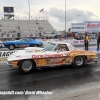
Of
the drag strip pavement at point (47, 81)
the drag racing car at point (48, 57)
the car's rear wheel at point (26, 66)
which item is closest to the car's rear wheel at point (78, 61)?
the drag racing car at point (48, 57)

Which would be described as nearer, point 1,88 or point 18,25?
point 1,88

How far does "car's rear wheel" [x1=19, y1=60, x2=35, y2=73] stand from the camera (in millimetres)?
7852

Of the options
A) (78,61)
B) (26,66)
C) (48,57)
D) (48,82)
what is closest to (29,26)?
(78,61)

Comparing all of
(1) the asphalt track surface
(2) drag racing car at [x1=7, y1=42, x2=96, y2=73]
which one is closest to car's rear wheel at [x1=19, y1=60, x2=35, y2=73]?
(2) drag racing car at [x1=7, y1=42, x2=96, y2=73]

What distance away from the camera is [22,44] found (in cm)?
1998

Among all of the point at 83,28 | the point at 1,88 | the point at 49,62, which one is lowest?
the point at 1,88

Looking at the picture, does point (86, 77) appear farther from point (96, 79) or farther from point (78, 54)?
point (78, 54)

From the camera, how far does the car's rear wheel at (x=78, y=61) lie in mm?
9092

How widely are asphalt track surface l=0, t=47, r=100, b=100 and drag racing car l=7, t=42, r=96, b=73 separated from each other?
0.37m

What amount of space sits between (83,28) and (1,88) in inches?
1215

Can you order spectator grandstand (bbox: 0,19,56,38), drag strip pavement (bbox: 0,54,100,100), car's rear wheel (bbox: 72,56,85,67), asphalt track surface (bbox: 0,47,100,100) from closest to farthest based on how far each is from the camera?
asphalt track surface (bbox: 0,47,100,100) → drag strip pavement (bbox: 0,54,100,100) → car's rear wheel (bbox: 72,56,85,67) → spectator grandstand (bbox: 0,19,56,38)

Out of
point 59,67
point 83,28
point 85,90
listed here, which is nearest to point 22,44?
point 59,67

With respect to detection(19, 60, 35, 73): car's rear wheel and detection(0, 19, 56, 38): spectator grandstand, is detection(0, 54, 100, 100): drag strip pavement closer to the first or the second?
detection(19, 60, 35, 73): car's rear wheel

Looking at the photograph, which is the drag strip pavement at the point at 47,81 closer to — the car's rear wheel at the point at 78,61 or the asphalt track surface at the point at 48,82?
the asphalt track surface at the point at 48,82
